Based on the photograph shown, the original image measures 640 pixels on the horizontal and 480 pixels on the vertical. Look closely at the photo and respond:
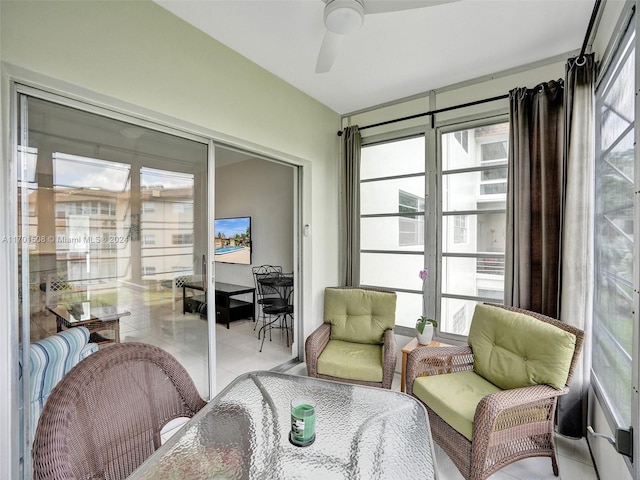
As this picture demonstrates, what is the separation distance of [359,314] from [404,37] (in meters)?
2.37

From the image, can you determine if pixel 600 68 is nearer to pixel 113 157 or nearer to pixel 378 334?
pixel 378 334

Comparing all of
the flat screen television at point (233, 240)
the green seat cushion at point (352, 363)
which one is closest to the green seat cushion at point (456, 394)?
the green seat cushion at point (352, 363)

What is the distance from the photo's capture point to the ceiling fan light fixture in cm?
159

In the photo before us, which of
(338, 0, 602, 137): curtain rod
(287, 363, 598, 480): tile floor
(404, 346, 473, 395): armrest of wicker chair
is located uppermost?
(338, 0, 602, 137): curtain rod

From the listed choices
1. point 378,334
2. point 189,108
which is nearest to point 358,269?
point 378,334

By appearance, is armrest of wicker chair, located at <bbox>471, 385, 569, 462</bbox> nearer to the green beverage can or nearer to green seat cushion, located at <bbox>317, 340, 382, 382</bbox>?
green seat cushion, located at <bbox>317, 340, 382, 382</bbox>

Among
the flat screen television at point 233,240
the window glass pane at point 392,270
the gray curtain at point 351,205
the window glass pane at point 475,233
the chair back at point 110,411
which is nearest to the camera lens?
the chair back at point 110,411

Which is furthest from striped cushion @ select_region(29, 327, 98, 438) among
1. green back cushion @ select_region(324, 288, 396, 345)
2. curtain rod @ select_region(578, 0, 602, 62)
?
curtain rod @ select_region(578, 0, 602, 62)

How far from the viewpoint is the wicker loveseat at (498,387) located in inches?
63.7

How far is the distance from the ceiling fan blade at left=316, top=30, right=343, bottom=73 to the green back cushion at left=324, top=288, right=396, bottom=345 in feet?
6.57

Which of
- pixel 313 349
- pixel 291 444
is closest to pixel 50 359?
pixel 291 444

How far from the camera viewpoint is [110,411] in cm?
111

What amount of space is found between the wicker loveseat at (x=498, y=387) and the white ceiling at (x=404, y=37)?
203cm

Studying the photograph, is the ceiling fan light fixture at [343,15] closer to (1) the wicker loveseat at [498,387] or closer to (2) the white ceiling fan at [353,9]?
(2) the white ceiling fan at [353,9]
